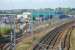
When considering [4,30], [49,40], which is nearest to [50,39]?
[49,40]

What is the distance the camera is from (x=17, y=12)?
2.39 metres

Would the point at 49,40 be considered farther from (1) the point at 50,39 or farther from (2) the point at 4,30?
(2) the point at 4,30

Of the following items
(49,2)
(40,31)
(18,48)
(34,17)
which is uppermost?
(49,2)

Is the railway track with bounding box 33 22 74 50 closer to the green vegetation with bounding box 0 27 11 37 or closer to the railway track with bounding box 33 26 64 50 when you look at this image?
the railway track with bounding box 33 26 64 50

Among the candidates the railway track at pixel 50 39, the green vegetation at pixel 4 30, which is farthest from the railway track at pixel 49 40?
the green vegetation at pixel 4 30

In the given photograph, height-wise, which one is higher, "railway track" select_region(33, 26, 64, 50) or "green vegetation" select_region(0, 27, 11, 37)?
"green vegetation" select_region(0, 27, 11, 37)

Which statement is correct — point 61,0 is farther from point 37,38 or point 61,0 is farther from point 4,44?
point 4,44

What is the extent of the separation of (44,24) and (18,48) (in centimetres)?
40

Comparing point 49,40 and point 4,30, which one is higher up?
point 4,30

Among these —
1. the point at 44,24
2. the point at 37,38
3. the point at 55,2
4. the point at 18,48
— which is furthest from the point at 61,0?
the point at 18,48

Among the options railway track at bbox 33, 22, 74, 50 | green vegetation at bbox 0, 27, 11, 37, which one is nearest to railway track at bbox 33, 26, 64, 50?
railway track at bbox 33, 22, 74, 50

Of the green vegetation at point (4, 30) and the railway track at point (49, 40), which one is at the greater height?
the green vegetation at point (4, 30)

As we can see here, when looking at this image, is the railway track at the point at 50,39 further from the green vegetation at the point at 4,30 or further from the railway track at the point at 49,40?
the green vegetation at the point at 4,30

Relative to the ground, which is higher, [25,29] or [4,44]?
[25,29]
